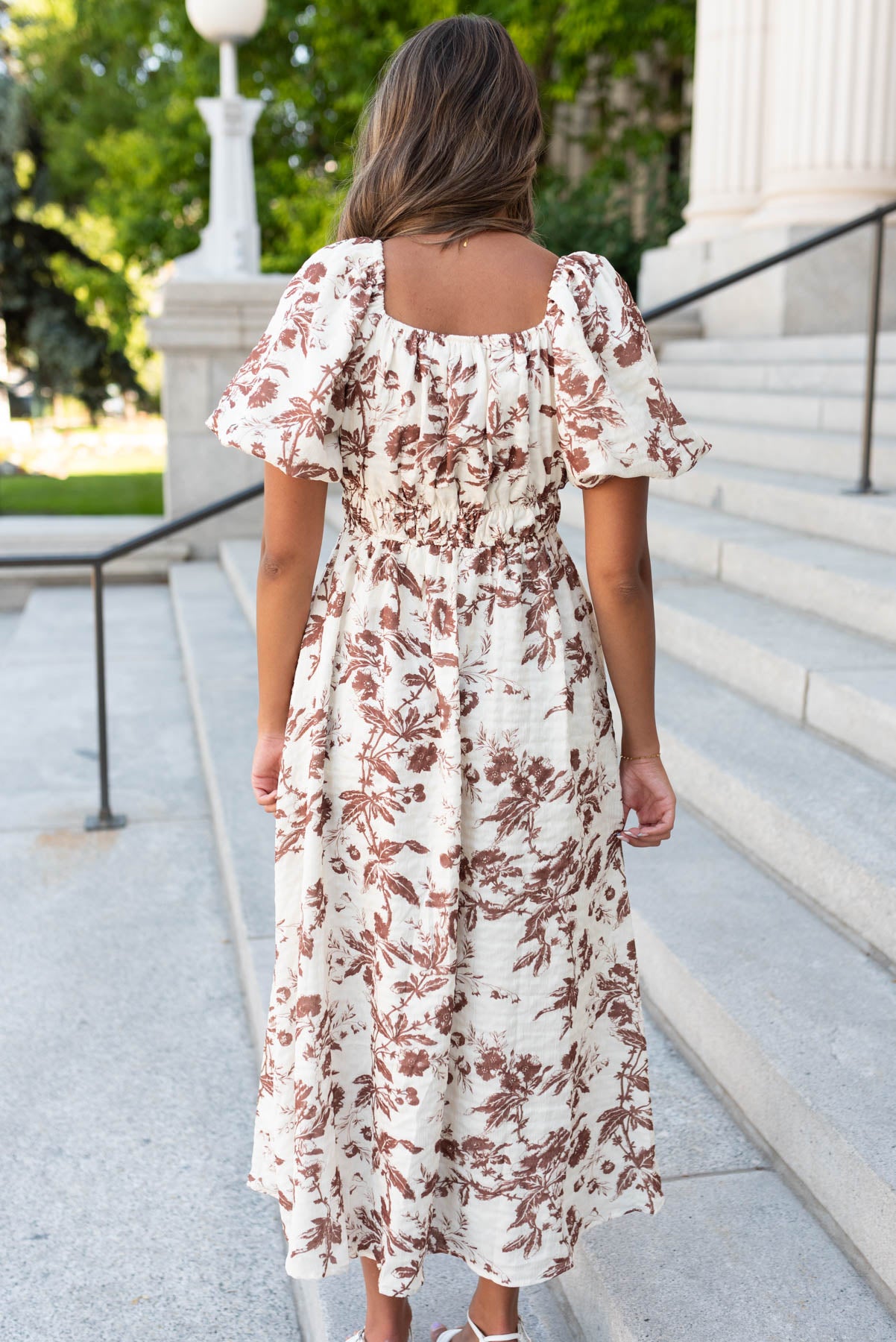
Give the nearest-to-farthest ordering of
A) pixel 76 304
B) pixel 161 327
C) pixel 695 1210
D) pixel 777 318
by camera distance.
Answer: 1. pixel 695 1210
2. pixel 777 318
3. pixel 161 327
4. pixel 76 304

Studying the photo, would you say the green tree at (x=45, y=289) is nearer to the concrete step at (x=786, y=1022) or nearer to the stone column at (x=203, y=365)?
the stone column at (x=203, y=365)

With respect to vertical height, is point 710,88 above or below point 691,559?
above

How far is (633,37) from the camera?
13.8 m

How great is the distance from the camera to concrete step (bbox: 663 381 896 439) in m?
5.59

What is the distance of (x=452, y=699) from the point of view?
166cm

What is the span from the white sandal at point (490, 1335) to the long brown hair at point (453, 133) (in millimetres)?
1593

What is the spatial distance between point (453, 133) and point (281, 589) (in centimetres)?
62

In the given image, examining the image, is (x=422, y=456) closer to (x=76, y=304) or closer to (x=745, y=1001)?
(x=745, y=1001)

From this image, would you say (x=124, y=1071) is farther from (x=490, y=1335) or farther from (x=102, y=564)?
(x=102, y=564)

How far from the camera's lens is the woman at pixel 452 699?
1.60 meters

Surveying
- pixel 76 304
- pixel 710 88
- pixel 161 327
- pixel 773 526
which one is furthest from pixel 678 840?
pixel 76 304

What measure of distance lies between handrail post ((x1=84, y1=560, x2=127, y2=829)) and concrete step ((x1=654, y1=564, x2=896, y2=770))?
6.32 ft

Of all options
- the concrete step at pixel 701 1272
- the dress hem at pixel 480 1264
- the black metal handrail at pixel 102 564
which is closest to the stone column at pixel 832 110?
the black metal handrail at pixel 102 564

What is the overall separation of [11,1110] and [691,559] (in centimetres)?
322
